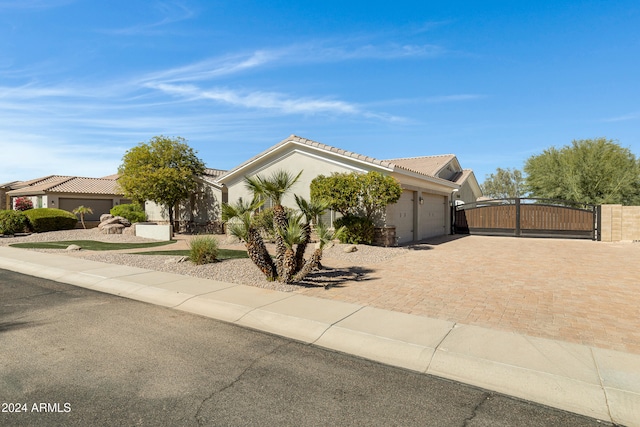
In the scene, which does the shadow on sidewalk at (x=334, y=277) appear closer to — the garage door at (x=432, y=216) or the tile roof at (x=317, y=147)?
the tile roof at (x=317, y=147)

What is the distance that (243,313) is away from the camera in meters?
7.20

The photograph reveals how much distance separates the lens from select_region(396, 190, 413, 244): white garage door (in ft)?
60.3

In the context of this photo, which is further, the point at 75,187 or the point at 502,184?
the point at 502,184

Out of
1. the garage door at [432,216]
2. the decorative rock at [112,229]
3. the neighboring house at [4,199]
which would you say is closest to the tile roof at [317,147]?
the garage door at [432,216]

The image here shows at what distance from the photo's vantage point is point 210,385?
4422 millimetres

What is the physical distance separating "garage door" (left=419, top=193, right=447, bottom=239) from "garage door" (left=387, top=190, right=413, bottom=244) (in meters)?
1.44

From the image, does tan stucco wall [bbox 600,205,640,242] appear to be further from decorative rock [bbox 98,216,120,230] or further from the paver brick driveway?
decorative rock [bbox 98,216,120,230]

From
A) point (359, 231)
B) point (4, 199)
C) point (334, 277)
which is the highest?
point (4, 199)

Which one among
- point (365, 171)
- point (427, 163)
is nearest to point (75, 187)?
point (365, 171)

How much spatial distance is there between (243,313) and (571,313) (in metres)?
6.16

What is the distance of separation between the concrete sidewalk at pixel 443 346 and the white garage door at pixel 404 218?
1086 cm

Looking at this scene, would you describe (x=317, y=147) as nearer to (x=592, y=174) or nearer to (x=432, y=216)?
(x=432, y=216)

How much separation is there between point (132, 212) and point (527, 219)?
1181 inches

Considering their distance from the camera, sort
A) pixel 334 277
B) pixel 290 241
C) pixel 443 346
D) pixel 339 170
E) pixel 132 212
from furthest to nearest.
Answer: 1. pixel 132 212
2. pixel 339 170
3. pixel 334 277
4. pixel 290 241
5. pixel 443 346
